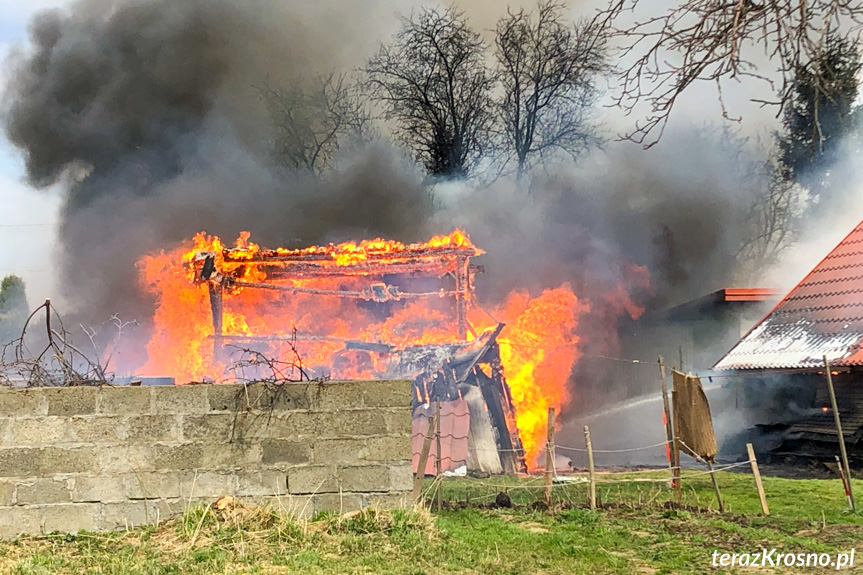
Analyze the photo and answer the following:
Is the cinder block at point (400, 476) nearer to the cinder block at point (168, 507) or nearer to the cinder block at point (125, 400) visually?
the cinder block at point (168, 507)

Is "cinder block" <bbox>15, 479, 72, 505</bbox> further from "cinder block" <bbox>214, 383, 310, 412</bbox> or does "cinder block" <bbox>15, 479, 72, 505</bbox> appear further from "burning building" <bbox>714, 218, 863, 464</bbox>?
"burning building" <bbox>714, 218, 863, 464</bbox>

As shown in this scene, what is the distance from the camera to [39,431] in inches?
261

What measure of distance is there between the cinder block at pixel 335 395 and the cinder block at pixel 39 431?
7.48 feet

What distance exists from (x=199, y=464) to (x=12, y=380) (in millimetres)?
2278

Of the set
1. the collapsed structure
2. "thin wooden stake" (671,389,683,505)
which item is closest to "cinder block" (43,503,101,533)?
"thin wooden stake" (671,389,683,505)

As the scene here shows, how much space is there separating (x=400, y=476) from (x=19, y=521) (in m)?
3.54

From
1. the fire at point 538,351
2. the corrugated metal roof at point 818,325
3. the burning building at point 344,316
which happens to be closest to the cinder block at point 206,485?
the burning building at point 344,316

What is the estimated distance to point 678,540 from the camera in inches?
269

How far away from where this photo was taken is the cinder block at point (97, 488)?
21.6ft

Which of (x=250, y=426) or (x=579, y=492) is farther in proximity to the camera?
(x=579, y=492)

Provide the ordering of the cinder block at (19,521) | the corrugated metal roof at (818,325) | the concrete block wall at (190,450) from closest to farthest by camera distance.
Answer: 1. the cinder block at (19,521)
2. the concrete block wall at (190,450)
3. the corrugated metal roof at (818,325)

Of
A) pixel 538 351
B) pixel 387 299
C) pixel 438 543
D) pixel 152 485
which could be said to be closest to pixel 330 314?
pixel 387 299

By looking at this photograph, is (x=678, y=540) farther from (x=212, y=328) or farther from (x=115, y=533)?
(x=212, y=328)

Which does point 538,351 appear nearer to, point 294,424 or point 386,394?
point 386,394
